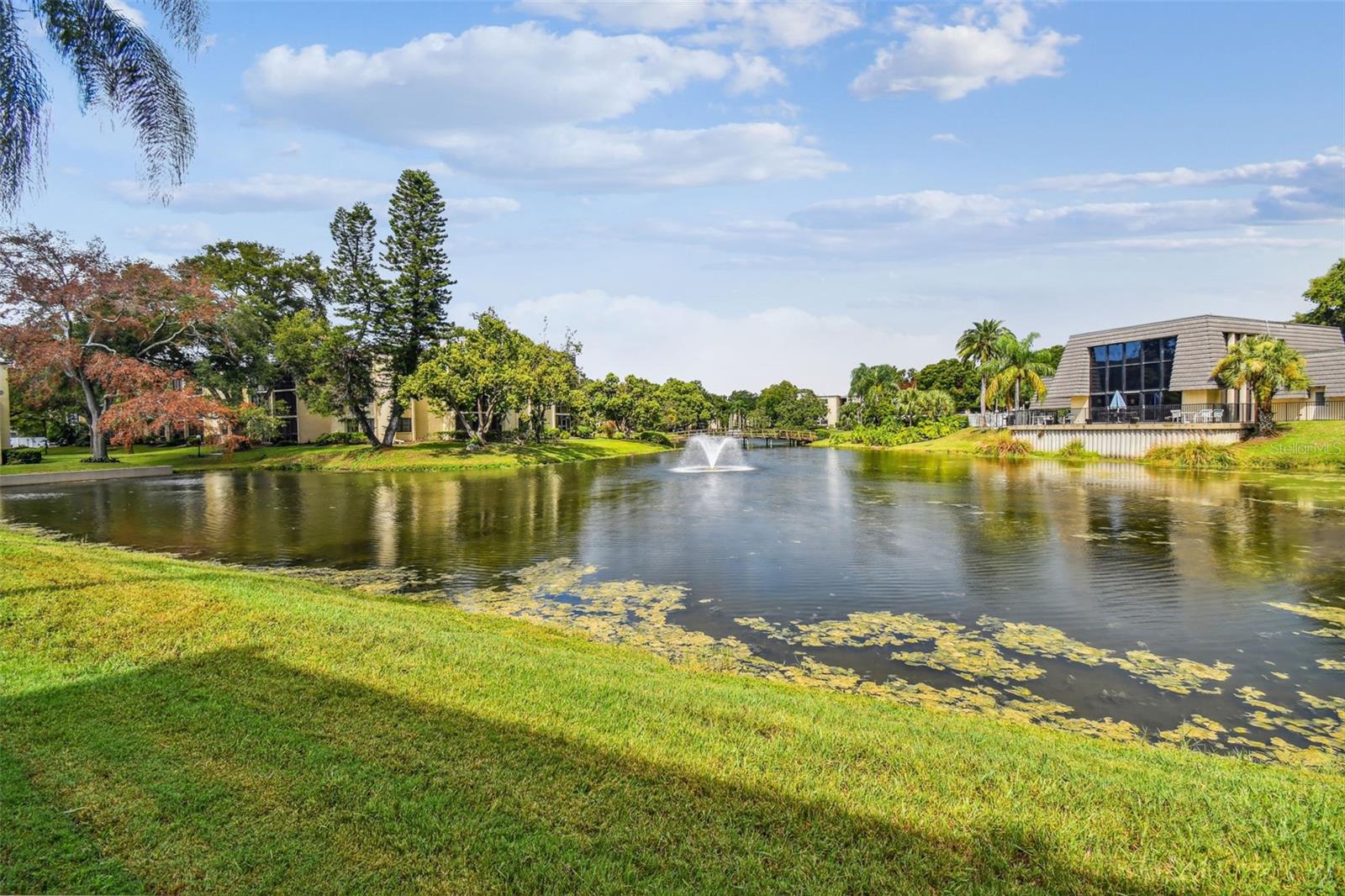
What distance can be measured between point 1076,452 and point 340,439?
168 ft

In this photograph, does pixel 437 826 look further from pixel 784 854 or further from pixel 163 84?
pixel 163 84

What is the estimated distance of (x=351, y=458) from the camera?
41.9 meters

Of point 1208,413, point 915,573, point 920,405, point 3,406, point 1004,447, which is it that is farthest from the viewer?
point 920,405

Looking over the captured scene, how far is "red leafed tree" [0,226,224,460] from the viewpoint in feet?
112

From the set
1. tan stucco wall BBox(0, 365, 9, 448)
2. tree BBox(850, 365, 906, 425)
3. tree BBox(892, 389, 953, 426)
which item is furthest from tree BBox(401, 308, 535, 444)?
tree BBox(850, 365, 906, 425)

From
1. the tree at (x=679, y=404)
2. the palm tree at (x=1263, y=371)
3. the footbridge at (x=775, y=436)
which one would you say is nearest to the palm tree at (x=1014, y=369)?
the palm tree at (x=1263, y=371)

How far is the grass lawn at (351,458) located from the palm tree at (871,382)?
47387 mm

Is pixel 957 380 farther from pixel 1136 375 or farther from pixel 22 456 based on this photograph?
pixel 22 456

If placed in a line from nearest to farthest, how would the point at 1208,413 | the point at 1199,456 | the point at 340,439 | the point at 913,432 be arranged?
1. the point at 1199,456
2. the point at 1208,413
3. the point at 340,439
4. the point at 913,432

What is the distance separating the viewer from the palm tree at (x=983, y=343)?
62.9m

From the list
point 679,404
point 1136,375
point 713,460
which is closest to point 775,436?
point 679,404

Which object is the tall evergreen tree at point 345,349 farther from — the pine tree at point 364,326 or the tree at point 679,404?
the tree at point 679,404

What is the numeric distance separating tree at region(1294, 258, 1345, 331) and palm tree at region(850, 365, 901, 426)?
3925 cm

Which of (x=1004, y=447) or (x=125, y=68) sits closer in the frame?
(x=125, y=68)
